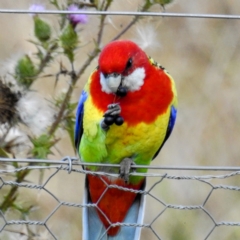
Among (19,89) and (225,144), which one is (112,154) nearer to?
Result: (19,89)

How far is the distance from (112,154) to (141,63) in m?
0.21

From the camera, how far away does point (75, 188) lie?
2654 mm

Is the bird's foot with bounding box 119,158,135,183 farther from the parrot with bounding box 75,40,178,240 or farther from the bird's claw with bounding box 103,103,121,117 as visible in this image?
the bird's claw with bounding box 103,103,121,117

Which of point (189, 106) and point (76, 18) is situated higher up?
point (189, 106)

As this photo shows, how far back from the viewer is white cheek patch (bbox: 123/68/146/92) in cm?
138

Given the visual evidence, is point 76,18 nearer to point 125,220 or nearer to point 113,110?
point 113,110

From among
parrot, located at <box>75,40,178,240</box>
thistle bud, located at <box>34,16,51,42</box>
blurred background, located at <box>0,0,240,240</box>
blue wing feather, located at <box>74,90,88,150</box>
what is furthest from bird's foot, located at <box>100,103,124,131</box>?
blurred background, located at <box>0,0,240,240</box>

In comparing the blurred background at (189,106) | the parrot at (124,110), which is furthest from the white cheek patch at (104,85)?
the blurred background at (189,106)

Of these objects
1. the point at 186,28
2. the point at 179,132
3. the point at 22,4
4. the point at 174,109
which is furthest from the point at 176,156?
the point at 174,109

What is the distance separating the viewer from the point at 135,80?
1.41 m

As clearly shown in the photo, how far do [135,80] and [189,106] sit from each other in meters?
1.32

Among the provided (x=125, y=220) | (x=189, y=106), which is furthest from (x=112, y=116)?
(x=189, y=106)

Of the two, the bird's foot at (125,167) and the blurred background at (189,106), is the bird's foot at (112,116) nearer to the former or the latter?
the bird's foot at (125,167)

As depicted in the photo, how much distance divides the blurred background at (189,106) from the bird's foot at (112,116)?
117 cm
